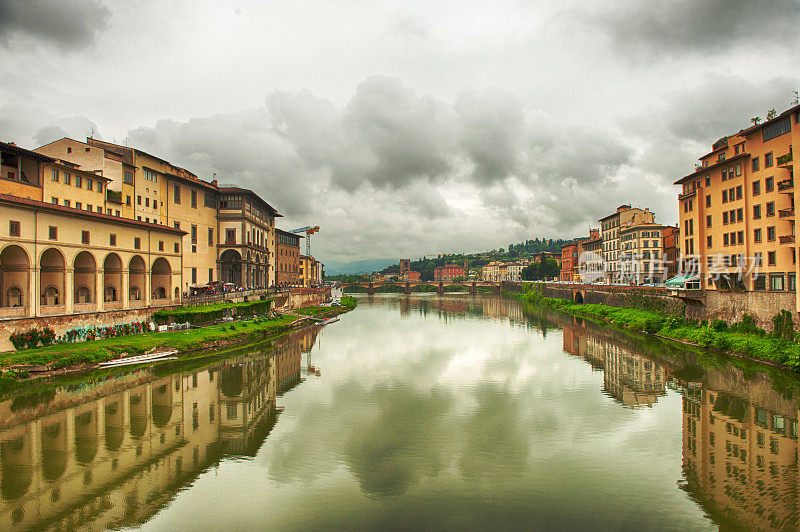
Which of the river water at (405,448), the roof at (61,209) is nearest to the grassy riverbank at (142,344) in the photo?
the river water at (405,448)

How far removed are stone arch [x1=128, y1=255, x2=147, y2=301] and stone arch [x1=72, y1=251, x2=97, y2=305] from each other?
3049mm

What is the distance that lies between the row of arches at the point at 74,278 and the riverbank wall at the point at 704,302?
156ft

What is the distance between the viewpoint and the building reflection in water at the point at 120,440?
38.4 feet

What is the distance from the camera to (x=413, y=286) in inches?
6127

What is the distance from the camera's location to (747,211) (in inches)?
1346

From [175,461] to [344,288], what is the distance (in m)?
133

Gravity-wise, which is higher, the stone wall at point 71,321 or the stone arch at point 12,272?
the stone arch at point 12,272

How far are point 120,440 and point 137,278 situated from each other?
29.2m

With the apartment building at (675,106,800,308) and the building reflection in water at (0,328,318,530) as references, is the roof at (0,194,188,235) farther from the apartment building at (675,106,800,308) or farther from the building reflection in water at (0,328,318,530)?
the apartment building at (675,106,800,308)

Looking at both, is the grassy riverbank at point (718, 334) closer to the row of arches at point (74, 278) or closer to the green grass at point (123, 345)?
the green grass at point (123, 345)

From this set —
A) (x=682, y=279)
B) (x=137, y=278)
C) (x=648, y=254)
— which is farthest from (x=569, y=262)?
(x=137, y=278)

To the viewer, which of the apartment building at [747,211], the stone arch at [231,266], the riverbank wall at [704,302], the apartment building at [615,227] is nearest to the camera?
the riverbank wall at [704,302]

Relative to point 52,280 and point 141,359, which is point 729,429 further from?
point 52,280

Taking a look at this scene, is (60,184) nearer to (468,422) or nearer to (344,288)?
(468,422)
